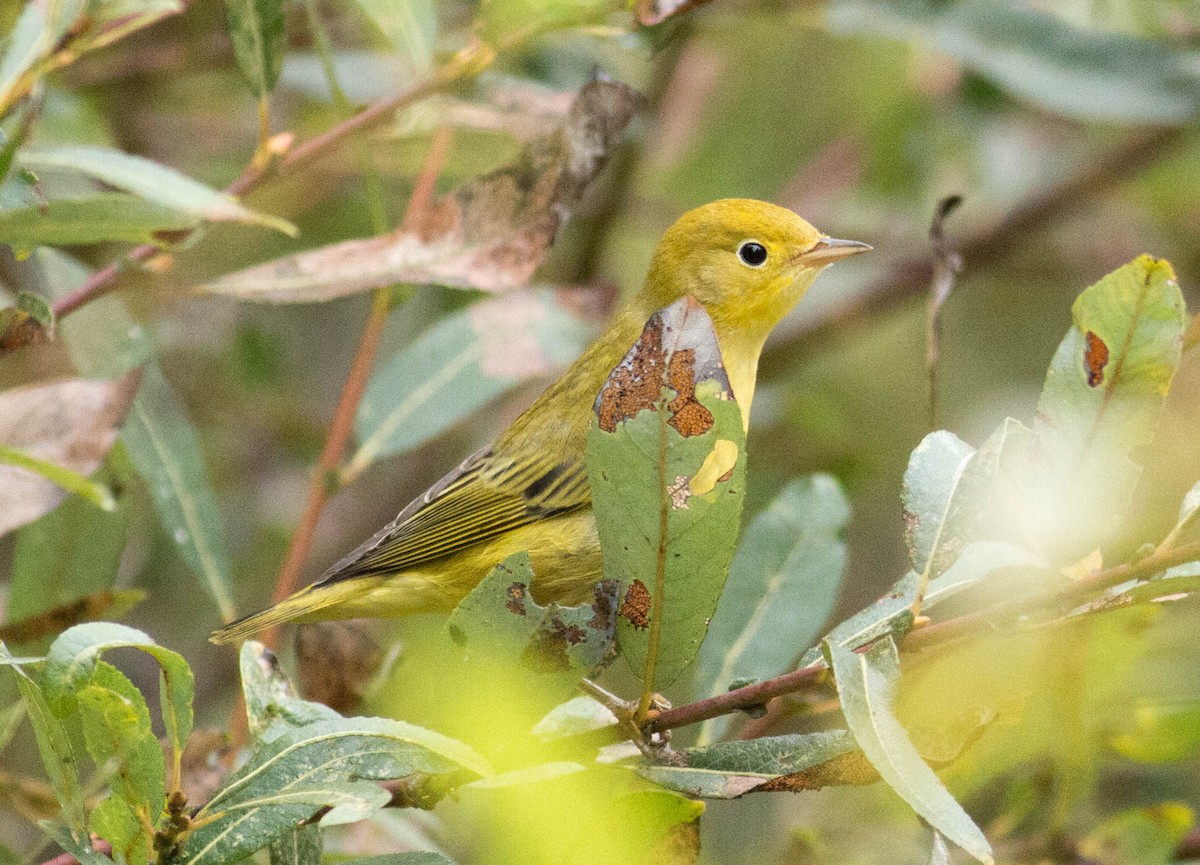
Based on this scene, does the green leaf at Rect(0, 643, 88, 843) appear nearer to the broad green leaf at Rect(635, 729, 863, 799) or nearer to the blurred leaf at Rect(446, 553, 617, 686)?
the blurred leaf at Rect(446, 553, 617, 686)

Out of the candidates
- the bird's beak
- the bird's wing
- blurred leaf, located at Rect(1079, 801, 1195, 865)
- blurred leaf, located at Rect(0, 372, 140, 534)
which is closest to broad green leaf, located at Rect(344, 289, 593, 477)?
the bird's wing

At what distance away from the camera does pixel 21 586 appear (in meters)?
2.74

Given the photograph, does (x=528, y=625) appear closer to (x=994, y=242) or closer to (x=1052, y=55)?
(x=1052, y=55)

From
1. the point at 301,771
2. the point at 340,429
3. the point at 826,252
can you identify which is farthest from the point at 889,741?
the point at 826,252

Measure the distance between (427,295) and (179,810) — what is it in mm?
3232

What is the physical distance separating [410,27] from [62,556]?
131 cm

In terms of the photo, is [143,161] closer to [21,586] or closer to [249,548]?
[21,586]

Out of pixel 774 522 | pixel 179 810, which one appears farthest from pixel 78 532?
pixel 774 522

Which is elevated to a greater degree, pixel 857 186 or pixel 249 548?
pixel 857 186

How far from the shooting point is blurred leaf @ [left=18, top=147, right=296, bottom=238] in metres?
1.71

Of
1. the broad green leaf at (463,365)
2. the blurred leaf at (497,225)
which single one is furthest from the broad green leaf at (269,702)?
the broad green leaf at (463,365)

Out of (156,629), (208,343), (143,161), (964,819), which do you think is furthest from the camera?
(208,343)

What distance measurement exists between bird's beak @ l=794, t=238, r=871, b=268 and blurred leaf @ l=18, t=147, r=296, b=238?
6.92ft

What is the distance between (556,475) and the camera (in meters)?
3.45
